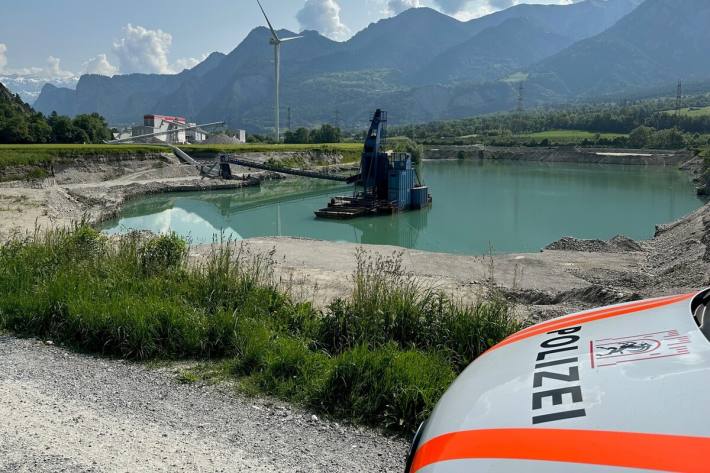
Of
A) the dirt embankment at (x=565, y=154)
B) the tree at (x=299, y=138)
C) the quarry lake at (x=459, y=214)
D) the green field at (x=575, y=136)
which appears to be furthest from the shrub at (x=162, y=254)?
the green field at (x=575, y=136)

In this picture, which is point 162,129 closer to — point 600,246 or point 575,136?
point 575,136

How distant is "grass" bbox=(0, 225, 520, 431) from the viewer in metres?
4.64

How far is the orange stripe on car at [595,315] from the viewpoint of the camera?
2.67 metres

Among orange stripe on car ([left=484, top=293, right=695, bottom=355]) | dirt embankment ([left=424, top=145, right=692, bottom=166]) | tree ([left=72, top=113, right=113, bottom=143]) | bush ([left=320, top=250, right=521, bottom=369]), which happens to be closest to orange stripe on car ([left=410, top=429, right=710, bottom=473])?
orange stripe on car ([left=484, top=293, right=695, bottom=355])

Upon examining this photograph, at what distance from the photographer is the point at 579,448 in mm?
1777

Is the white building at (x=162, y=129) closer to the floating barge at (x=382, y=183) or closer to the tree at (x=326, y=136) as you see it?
the tree at (x=326, y=136)

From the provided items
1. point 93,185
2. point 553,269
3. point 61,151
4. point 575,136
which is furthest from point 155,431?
point 575,136

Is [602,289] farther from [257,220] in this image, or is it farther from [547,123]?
[547,123]

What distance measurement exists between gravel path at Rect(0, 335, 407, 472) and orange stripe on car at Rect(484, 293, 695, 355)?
1.46 metres

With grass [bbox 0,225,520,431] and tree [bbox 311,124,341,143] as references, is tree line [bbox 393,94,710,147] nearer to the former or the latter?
tree [bbox 311,124,341,143]

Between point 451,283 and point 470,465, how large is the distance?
38.5ft

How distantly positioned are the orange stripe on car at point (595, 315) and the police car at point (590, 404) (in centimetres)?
6

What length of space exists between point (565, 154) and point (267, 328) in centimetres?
9604

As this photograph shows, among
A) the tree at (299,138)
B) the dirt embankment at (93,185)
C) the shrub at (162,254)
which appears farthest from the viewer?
the tree at (299,138)
